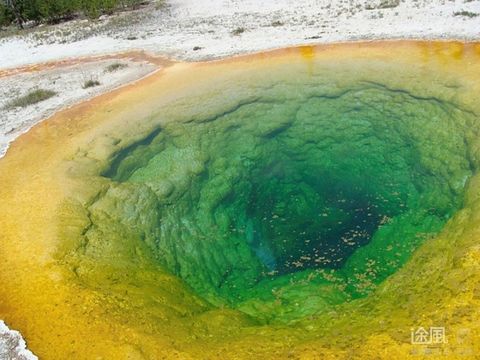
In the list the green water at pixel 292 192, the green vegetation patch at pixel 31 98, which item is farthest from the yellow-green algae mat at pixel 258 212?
the green vegetation patch at pixel 31 98

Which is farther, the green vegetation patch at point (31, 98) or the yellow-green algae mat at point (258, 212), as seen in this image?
the green vegetation patch at point (31, 98)

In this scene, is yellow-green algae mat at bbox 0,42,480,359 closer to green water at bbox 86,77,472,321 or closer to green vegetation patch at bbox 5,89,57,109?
green water at bbox 86,77,472,321

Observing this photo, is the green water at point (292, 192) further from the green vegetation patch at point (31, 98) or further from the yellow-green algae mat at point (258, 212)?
the green vegetation patch at point (31, 98)

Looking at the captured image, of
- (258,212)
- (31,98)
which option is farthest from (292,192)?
(31,98)

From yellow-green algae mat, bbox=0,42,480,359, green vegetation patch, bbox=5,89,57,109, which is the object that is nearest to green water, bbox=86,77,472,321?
yellow-green algae mat, bbox=0,42,480,359

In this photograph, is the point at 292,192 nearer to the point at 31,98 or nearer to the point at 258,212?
the point at 258,212
